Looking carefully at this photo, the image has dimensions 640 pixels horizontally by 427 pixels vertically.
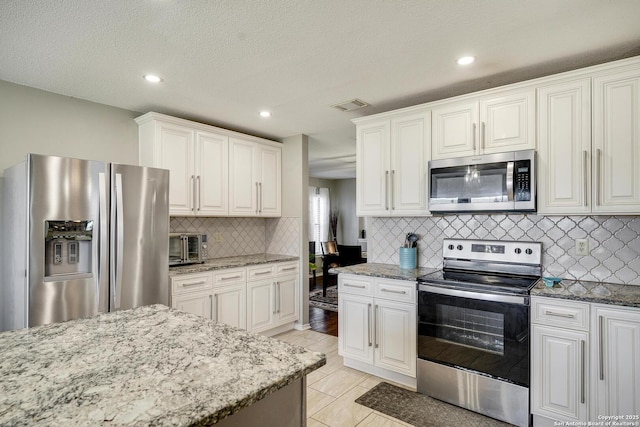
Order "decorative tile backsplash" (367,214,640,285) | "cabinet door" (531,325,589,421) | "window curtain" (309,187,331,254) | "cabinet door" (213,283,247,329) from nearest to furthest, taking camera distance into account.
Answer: "cabinet door" (531,325,589,421), "decorative tile backsplash" (367,214,640,285), "cabinet door" (213,283,247,329), "window curtain" (309,187,331,254)

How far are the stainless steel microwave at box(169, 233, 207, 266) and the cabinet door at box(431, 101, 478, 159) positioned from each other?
2.40 m

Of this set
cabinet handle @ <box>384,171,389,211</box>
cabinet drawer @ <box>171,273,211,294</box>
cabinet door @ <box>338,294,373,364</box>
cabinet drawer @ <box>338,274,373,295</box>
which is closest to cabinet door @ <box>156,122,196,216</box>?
cabinet drawer @ <box>171,273,211,294</box>

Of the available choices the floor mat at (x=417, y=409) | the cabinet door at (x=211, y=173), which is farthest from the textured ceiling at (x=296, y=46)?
the floor mat at (x=417, y=409)

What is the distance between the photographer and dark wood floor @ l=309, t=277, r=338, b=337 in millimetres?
4332

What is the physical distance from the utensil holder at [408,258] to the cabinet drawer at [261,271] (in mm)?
1550

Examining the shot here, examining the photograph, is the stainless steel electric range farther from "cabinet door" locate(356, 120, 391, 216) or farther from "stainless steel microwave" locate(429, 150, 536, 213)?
"cabinet door" locate(356, 120, 391, 216)

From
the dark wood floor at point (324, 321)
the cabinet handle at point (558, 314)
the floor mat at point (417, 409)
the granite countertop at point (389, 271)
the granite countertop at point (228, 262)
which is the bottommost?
the dark wood floor at point (324, 321)

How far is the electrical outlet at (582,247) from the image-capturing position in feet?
8.36

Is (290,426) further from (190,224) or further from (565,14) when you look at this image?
(190,224)

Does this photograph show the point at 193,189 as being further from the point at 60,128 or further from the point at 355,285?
Result: the point at 355,285

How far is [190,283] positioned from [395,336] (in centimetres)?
188

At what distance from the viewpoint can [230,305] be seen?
3.57 meters

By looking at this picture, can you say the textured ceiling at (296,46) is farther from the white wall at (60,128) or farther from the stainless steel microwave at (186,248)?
the stainless steel microwave at (186,248)

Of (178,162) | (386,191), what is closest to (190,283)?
(178,162)
